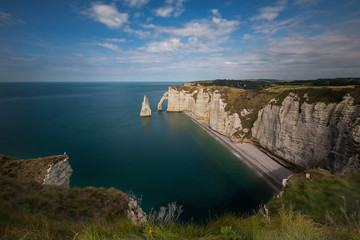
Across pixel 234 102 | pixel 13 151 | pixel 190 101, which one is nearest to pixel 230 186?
pixel 234 102

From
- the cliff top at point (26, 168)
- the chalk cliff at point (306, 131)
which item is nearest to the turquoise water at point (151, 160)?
the chalk cliff at point (306, 131)

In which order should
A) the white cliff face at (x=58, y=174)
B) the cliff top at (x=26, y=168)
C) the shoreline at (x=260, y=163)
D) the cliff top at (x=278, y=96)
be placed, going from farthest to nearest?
the shoreline at (x=260, y=163) < the cliff top at (x=278, y=96) < the white cliff face at (x=58, y=174) < the cliff top at (x=26, y=168)

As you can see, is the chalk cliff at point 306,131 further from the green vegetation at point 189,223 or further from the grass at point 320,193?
the green vegetation at point 189,223

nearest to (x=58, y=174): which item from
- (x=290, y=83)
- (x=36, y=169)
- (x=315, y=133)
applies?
(x=36, y=169)

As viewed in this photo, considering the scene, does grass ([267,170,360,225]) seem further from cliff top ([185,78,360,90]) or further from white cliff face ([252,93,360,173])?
cliff top ([185,78,360,90])

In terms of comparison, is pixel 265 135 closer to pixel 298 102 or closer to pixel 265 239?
pixel 298 102

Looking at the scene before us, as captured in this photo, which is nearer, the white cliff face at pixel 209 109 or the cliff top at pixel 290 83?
the cliff top at pixel 290 83

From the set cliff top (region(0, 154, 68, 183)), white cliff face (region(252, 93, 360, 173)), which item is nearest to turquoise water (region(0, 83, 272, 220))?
white cliff face (region(252, 93, 360, 173))
